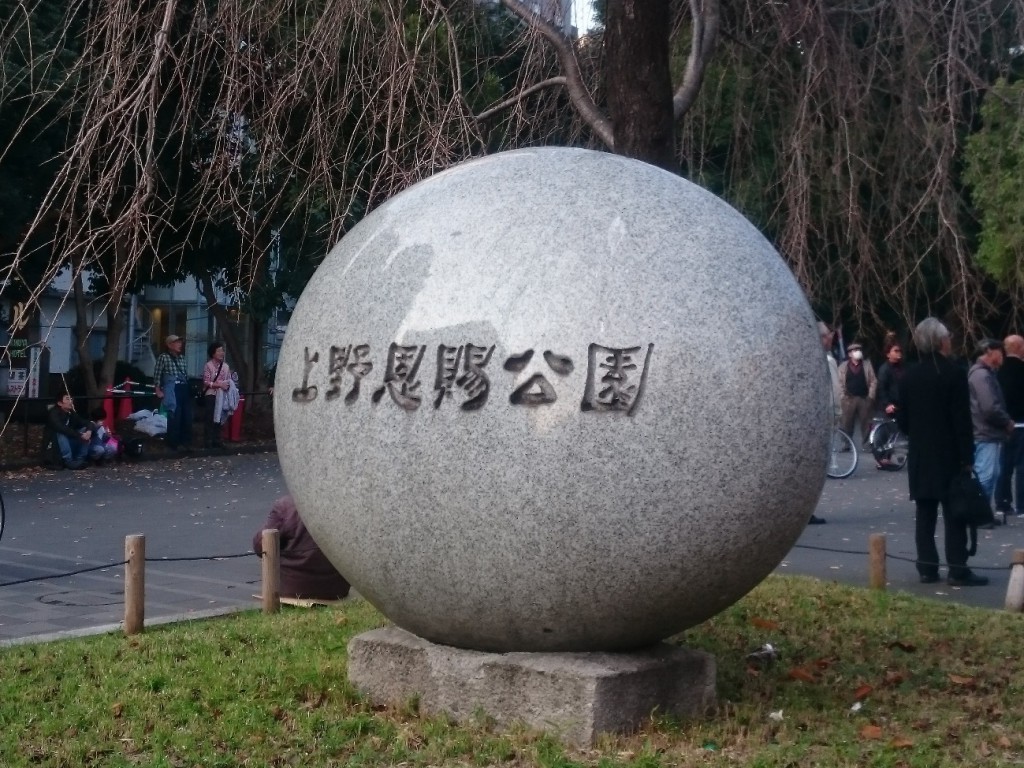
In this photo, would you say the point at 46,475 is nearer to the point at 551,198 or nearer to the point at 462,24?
the point at 462,24

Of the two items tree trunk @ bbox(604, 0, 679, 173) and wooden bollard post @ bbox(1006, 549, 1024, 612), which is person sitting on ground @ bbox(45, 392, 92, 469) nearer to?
tree trunk @ bbox(604, 0, 679, 173)

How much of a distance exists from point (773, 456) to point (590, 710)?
134 cm


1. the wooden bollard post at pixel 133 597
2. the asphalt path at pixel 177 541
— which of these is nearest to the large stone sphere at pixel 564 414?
the wooden bollard post at pixel 133 597

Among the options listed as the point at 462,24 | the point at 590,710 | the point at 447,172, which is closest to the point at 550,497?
the point at 590,710

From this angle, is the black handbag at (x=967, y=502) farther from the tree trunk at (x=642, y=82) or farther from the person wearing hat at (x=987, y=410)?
the tree trunk at (x=642, y=82)

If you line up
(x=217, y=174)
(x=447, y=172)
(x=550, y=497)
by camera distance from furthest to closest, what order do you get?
(x=217, y=174) < (x=447, y=172) < (x=550, y=497)

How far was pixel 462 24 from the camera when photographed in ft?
37.8

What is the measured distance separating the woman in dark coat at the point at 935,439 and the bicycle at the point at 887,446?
10307mm

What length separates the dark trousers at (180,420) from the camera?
24.0m

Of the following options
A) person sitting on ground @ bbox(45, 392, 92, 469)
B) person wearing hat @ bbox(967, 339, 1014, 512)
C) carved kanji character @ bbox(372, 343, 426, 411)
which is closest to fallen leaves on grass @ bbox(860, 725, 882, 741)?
carved kanji character @ bbox(372, 343, 426, 411)

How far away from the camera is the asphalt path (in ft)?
34.5

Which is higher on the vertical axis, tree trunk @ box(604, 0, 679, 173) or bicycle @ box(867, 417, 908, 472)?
tree trunk @ box(604, 0, 679, 173)

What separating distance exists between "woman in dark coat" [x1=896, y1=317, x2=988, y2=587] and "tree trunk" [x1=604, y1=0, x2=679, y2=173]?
3148 mm

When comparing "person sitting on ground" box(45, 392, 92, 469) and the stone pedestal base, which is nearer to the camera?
the stone pedestal base
